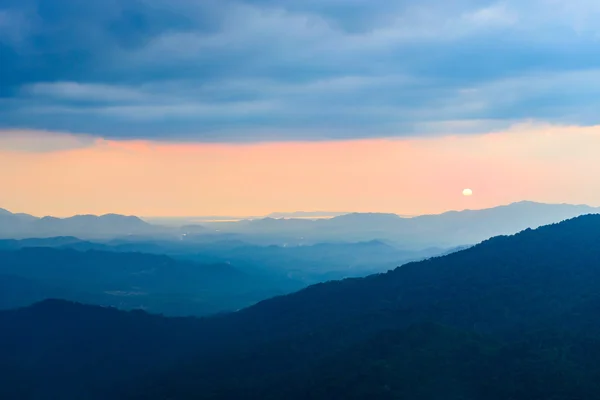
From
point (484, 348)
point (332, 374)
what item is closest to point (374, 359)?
point (332, 374)

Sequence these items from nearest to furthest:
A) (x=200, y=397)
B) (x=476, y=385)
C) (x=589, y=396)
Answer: (x=589, y=396) < (x=476, y=385) < (x=200, y=397)

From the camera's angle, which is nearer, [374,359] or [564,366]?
[564,366]

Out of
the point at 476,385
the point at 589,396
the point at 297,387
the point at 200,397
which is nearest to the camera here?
the point at 589,396

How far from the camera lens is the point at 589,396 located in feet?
512

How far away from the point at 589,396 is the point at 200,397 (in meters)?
97.6

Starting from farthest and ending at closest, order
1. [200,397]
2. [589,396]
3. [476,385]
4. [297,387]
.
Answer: [200,397] → [297,387] → [476,385] → [589,396]

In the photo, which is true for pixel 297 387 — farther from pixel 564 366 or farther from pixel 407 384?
pixel 564 366

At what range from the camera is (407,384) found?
17000cm

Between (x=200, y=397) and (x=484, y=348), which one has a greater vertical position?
(x=484, y=348)

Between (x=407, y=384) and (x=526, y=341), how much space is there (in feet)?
120

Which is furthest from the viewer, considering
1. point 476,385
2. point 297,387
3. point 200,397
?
point 200,397

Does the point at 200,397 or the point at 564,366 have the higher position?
the point at 564,366

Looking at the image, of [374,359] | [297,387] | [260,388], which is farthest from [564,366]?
[260,388]

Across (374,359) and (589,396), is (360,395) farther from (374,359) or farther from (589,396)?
(589,396)
